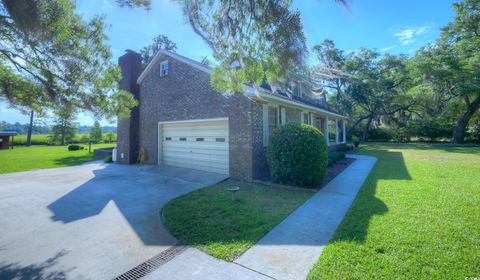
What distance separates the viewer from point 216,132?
349 inches

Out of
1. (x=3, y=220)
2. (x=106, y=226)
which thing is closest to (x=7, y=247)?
(x=106, y=226)

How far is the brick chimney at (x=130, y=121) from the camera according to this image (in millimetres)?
11916

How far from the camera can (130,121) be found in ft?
39.1

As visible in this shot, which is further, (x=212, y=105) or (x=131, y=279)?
(x=212, y=105)

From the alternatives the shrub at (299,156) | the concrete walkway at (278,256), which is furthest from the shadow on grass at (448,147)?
the concrete walkway at (278,256)

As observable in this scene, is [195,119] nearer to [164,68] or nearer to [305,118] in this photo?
[164,68]

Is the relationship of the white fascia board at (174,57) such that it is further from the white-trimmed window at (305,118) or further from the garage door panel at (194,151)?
the white-trimmed window at (305,118)

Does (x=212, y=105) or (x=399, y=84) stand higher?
(x=399, y=84)

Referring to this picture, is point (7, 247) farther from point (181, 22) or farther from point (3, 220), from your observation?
point (181, 22)

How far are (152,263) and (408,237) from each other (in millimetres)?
4079

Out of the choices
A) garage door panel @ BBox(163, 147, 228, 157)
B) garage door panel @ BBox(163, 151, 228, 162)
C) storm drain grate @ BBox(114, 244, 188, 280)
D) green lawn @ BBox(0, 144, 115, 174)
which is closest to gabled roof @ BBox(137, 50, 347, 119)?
garage door panel @ BBox(163, 147, 228, 157)

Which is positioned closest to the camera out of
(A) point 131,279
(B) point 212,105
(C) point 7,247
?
(A) point 131,279

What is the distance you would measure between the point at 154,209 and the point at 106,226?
1098 mm

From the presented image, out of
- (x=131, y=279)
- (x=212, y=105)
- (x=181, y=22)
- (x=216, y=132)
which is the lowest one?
(x=131, y=279)
